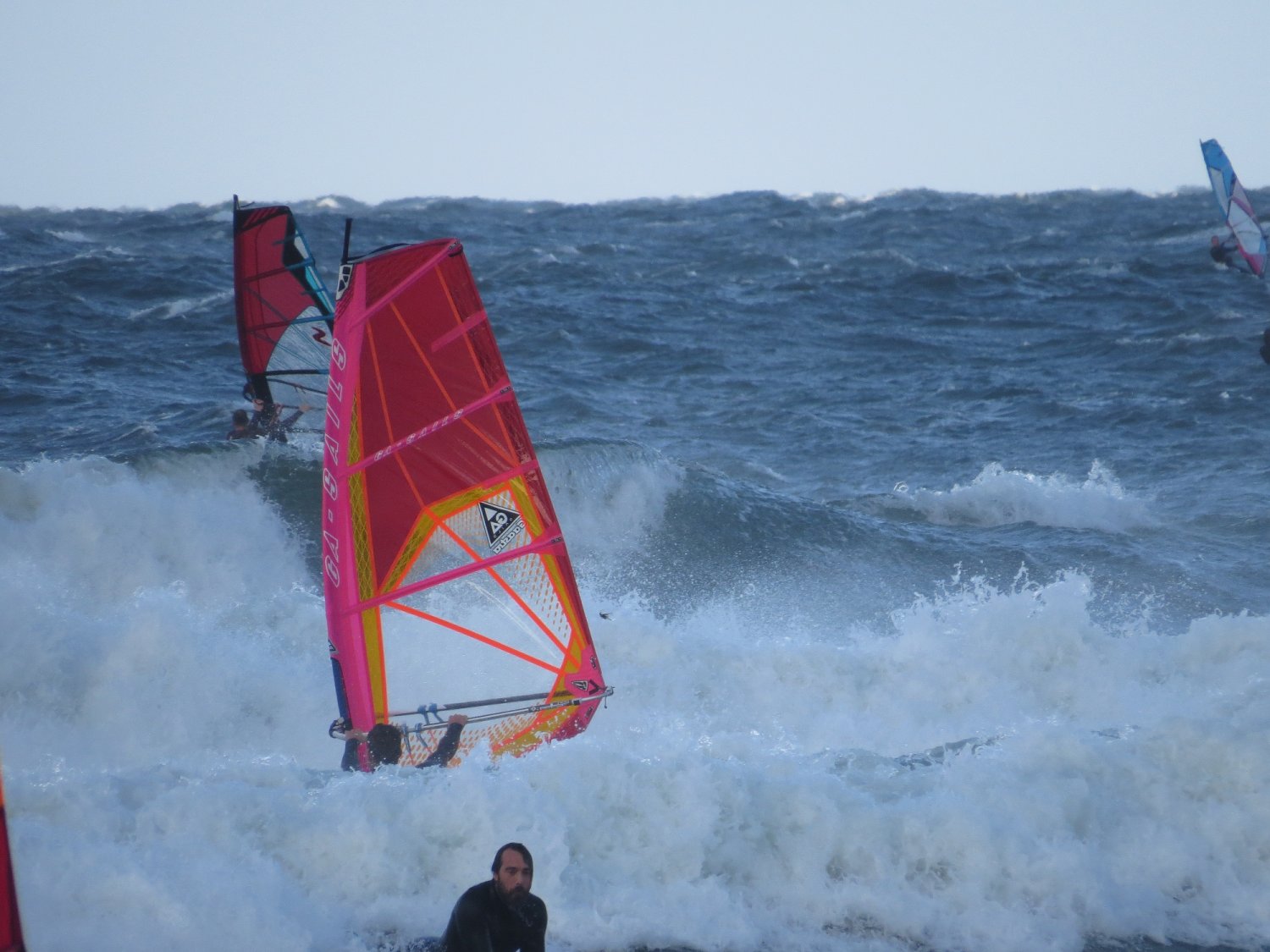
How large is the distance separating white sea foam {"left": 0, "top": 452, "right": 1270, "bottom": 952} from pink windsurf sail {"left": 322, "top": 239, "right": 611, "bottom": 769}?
548 millimetres

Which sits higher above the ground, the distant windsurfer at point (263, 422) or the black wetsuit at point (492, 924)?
the distant windsurfer at point (263, 422)

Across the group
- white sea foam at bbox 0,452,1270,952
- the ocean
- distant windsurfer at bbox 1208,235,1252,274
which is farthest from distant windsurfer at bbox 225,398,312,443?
distant windsurfer at bbox 1208,235,1252,274

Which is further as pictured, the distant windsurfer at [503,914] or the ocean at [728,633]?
the ocean at [728,633]

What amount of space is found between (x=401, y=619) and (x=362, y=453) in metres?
1.92

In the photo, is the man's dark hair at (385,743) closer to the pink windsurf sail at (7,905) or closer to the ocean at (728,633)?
the ocean at (728,633)

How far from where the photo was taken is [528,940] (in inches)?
158

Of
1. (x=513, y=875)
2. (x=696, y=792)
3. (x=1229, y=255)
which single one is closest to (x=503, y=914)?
(x=513, y=875)

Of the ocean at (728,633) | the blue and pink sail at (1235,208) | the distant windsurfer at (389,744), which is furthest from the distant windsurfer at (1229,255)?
A: the distant windsurfer at (389,744)

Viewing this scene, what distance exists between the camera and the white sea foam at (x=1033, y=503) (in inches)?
520

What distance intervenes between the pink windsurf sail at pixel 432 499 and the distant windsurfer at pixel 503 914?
2486 mm

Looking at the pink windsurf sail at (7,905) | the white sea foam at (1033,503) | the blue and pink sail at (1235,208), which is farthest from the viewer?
the blue and pink sail at (1235,208)

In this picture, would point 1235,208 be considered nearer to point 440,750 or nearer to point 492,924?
point 440,750

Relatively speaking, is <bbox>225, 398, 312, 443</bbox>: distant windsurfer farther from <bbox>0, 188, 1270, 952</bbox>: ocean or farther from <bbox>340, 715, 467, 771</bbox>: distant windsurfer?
<bbox>340, 715, 467, 771</bbox>: distant windsurfer

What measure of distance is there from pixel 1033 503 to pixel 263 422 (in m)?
8.63
